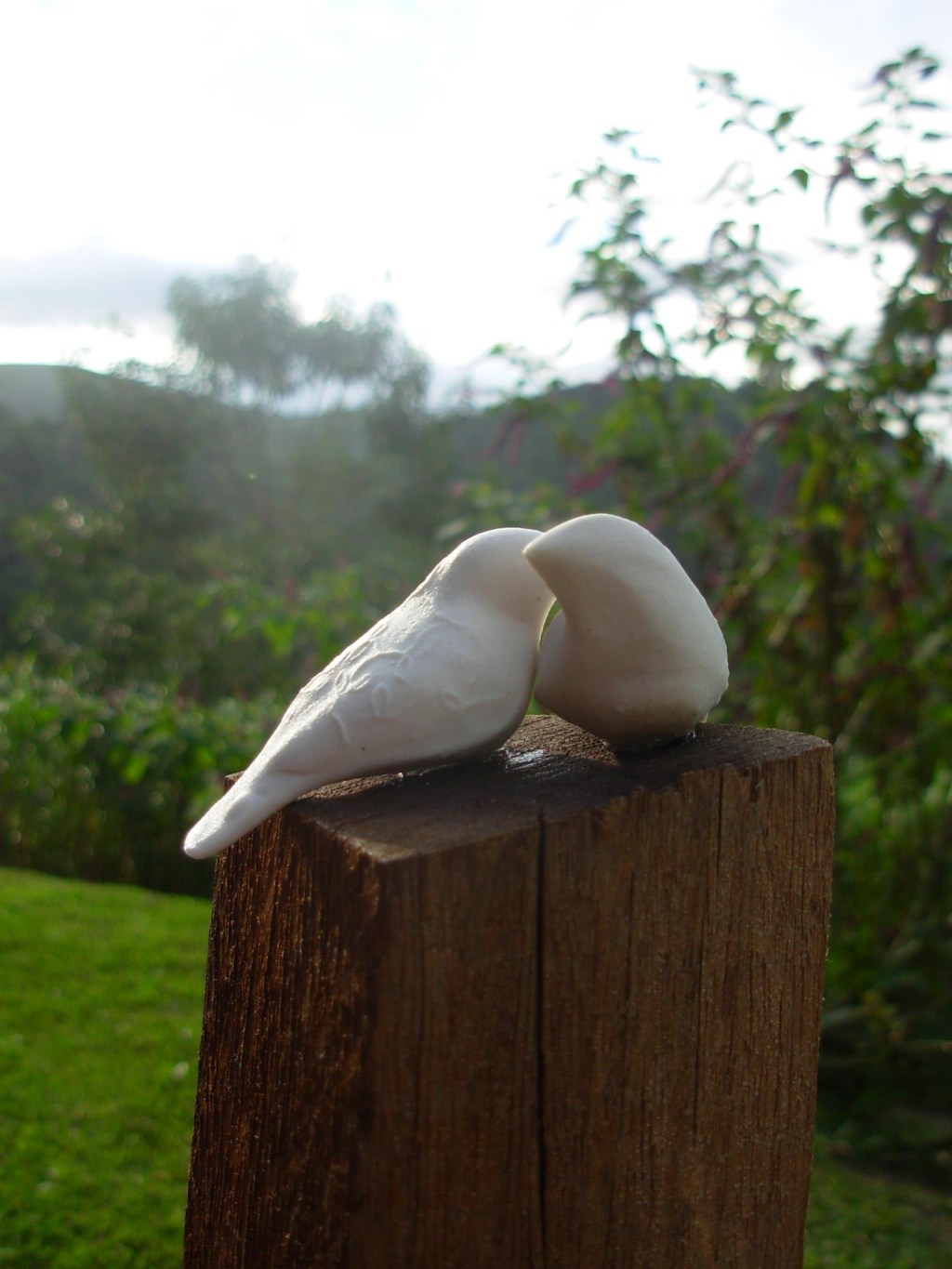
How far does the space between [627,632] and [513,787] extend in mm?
224

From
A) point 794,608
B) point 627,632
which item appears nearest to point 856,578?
point 794,608

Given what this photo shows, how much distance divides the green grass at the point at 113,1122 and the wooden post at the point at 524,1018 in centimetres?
112

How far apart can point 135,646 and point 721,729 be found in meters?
7.24

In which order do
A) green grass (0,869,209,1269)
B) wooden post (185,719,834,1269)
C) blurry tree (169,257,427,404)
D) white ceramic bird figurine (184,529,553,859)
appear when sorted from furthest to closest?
blurry tree (169,257,427,404) → green grass (0,869,209,1269) → white ceramic bird figurine (184,529,553,859) → wooden post (185,719,834,1269)

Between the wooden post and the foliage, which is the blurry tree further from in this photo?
the wooden post

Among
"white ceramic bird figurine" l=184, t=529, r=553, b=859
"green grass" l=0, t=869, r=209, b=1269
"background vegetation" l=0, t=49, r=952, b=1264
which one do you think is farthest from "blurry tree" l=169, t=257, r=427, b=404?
"white ceramic bird figurine" l=184, t=529, r=553, b=859

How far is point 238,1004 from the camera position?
121 centimetres

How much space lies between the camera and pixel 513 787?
3.89 ft

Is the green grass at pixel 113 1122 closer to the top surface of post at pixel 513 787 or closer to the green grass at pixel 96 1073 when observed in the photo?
the green grass at pixel 96 1073

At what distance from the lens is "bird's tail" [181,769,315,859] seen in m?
1.06

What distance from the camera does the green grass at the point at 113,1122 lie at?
7.22 feet

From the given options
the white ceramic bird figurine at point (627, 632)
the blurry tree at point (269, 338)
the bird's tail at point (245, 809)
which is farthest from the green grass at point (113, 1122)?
the blurry tree at point (269, 338)

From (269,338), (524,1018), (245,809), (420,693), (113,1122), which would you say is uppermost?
(269,338)

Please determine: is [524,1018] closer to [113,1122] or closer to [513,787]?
[513,787]
